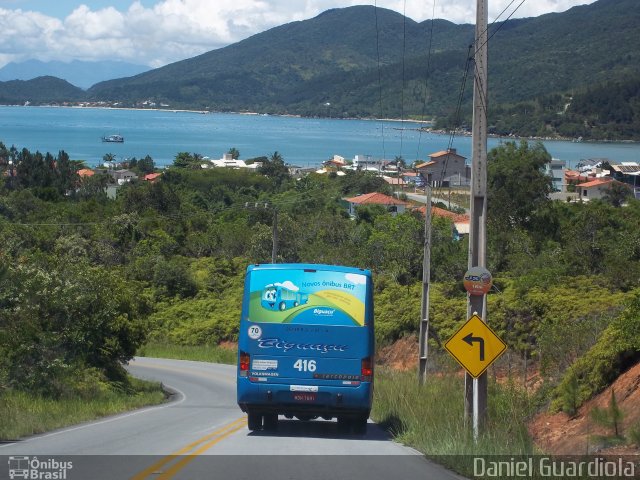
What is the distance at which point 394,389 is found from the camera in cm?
1994

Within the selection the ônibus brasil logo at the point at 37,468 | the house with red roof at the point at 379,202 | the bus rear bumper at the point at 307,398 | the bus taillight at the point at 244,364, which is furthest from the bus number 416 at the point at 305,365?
the house with red roof at the point at 379,202

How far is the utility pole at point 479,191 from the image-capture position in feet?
46.8

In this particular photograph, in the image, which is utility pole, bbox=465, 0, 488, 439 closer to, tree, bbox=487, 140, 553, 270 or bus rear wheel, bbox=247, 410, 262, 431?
bus rear wheel, bbox=247, 410, 262, 431

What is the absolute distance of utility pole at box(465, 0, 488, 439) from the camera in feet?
46.8

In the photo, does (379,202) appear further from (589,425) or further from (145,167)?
(589,425)

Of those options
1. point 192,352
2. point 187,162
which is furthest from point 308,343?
point 187,162

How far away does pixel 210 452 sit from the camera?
12.4 m

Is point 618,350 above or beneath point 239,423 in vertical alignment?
above

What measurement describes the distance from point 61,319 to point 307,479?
17.4m

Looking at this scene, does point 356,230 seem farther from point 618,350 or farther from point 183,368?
point 618,350

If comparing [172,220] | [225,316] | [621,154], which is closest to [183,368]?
[225,316]
